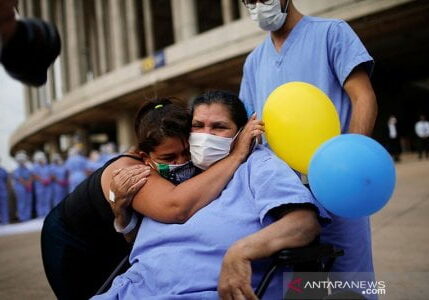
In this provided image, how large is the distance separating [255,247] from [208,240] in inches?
7.4

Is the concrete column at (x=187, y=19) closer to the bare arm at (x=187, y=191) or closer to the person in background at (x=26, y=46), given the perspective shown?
the bare arm at (x=187, y=191)

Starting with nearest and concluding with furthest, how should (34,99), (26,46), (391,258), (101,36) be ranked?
(26,46)
(391,258)
(101,36)
(34,99)

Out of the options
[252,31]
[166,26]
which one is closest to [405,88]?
[252,31]

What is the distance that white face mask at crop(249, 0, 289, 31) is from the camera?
173 centimetres

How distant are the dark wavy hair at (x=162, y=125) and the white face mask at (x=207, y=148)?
0.20 feet

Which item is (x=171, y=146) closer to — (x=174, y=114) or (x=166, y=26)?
(x=174, y=114)

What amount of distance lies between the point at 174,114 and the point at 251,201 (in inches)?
19.8

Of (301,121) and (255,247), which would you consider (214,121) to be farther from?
(255,247)

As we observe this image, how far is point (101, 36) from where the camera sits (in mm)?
20781

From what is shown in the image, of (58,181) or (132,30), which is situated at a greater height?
(132,30)

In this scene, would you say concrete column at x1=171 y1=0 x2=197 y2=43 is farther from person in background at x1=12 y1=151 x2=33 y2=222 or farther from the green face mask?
the green face mask

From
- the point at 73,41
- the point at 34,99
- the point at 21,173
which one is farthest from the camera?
the point at 34,99

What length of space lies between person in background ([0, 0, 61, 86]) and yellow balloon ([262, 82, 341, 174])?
0.81 metres

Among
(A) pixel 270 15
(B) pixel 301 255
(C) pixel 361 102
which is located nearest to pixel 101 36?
(A) pixel 270 15
